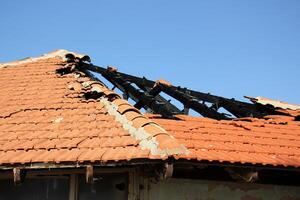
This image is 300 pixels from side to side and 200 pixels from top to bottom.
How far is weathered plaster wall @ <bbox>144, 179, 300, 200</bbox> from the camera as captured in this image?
19.1ft

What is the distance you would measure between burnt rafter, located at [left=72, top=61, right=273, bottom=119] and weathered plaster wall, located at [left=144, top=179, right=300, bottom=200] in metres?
3.01

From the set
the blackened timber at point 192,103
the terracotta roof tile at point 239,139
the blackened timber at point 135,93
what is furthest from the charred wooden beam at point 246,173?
the blackened timber at point 192,103

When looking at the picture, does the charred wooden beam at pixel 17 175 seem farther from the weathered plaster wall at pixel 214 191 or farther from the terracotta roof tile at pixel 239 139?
the terracotta roof tile at pixel 239 139

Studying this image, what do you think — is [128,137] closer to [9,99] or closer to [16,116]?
[16,116]

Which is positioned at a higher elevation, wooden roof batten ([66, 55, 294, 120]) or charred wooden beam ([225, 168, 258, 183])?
wooden roof batten ([66, 55, 294, 120])

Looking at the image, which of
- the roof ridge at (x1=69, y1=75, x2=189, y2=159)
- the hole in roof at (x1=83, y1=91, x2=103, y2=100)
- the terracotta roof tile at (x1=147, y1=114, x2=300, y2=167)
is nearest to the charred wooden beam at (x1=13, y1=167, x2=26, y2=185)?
the roof ridge at (x1=69, y1=75, x2=189, y2=159)

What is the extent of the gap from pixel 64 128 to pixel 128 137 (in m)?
1.17

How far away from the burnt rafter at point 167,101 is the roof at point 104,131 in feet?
2.80

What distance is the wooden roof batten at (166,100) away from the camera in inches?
364

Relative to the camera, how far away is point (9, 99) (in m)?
7.89

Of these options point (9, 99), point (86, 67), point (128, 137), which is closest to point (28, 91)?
point (9, 99)

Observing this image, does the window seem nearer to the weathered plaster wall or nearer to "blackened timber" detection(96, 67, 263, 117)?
the weathered plaster wall

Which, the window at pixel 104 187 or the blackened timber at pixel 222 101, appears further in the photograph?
the blackened timber at pixel 222 101

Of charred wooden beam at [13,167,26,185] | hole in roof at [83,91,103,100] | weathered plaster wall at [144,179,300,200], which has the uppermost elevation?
hole in roof at [83,91,103,100]
